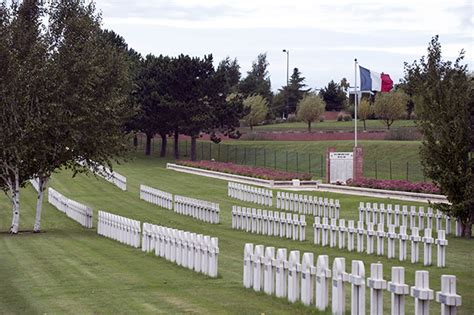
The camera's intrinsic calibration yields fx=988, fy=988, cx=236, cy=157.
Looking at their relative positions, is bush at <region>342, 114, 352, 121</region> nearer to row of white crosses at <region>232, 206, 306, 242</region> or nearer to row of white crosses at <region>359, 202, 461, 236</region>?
row of white crosses at <region>359, 202, 461, 236</region>

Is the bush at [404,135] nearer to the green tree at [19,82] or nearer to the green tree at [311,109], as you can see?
the green tree at [311,109]

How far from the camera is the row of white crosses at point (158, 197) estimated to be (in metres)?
45.9

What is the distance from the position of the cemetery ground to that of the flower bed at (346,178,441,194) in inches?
238

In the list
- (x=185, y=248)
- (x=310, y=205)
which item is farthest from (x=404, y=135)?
(x=185, y=248)

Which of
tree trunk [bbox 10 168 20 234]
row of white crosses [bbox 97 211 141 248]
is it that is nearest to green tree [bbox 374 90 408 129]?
tree trunk [bbox 10 168 20 234]

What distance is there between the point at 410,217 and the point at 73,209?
16.0 meters

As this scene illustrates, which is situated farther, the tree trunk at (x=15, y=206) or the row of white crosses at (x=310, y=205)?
the row of white crosses at (x=310, y=205)

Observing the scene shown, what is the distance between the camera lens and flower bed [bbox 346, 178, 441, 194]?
151 feet

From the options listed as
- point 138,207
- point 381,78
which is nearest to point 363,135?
point 381,78

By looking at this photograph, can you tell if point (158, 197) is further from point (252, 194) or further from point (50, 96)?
point (50, 96)

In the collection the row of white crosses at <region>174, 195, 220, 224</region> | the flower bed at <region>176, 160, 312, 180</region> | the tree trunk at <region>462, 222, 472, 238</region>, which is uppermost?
the tree trunk at <region>462, 222, 472, 238</region>

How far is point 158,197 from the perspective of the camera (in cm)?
4828

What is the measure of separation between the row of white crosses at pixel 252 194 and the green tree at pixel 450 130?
46.9 ft

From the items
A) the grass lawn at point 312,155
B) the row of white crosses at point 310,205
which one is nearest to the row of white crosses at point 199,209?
the row of white crosses at point 310,205
